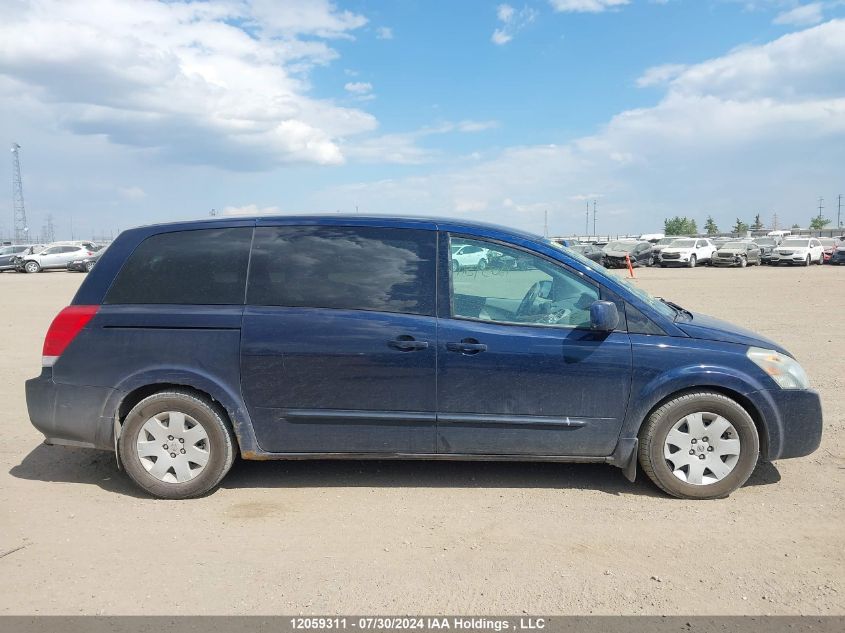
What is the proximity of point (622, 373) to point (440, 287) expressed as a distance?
1275 mm

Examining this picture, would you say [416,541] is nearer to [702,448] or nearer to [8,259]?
[702,448]

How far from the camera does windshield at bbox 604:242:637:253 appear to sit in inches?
1523

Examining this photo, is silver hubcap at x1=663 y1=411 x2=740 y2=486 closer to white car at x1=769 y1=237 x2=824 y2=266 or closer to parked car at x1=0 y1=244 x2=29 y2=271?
white car at x1=769 y1=237 x2=824 y2=266

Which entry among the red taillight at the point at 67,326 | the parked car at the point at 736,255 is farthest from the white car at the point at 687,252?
the red taillight at the point at 67,326

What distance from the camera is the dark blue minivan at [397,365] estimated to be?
164 inches

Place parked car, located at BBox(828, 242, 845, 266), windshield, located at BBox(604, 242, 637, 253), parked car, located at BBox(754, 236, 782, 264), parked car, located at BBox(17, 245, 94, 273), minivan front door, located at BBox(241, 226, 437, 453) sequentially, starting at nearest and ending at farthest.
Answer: minivan front door, located at BBox(241, 226, 437, 453) < parked car, located at BBox(17, 245, 94, 273) < parked car, located at BBox(828, 242, 845, 266) < windshield, located at BBox(604, 242, 637, 253) < parked car, located at BBox(754, 236, 782, 264)

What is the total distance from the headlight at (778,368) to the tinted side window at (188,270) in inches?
133

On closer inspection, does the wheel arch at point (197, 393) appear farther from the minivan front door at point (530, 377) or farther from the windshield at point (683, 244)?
the windshield at point (683, 244)

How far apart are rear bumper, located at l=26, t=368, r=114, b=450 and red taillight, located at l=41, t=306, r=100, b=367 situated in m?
0.18

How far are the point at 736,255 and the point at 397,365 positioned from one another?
3753 centimetres

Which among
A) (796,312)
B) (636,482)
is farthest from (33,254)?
(636,482)

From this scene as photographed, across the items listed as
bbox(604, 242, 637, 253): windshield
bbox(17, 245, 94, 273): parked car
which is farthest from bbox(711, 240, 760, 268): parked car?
bbox(17, 245, 94, 273): parked car
